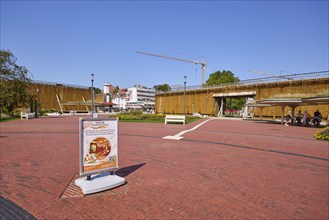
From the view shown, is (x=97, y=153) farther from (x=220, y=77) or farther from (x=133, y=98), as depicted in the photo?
(x=133, y=98)

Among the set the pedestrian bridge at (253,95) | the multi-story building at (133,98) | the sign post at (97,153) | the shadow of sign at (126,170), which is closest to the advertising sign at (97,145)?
the sign post at (97,153)

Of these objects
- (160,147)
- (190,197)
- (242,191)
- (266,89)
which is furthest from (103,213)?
(266,89)

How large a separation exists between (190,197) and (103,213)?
66.1 inches

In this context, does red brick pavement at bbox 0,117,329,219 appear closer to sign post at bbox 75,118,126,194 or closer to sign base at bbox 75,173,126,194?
sign base at bbox 75,173,126,194

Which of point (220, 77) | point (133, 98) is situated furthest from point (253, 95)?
point (133, 98)

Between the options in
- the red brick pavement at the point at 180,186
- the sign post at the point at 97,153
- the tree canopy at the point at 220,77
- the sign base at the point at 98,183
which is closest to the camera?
the red brick pavement at the point at 180,186

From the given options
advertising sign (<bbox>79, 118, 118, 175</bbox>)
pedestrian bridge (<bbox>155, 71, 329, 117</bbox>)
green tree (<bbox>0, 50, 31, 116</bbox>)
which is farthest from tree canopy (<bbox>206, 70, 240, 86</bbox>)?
advertising sign (<bbox>79, 118, 118, 175</bbox>)

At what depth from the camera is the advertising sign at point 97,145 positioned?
451cm

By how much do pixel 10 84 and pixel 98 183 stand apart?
110ft

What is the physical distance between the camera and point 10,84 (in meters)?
30.1

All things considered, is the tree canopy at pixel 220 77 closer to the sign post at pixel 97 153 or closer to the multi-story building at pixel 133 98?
the multi-story building at pixel 133 98

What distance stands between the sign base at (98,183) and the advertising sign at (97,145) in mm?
225

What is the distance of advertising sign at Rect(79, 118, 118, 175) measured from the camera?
451 cm

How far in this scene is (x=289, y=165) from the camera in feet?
21.8
